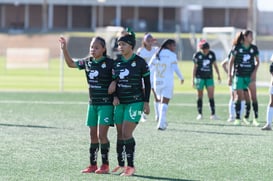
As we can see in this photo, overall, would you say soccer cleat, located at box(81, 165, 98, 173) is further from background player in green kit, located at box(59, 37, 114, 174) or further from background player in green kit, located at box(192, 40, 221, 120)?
background player in green kit, located at box(192, 40, 221, 120)

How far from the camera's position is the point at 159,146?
1459cm

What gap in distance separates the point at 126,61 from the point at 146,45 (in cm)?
829

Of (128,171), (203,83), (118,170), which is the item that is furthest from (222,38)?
(128,171)

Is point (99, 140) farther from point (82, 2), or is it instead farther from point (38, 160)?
point (82, 2)

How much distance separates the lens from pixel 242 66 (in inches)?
757

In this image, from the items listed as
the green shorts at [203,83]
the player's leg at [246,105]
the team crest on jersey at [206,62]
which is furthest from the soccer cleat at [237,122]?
the team crest on jersey at [206,62]

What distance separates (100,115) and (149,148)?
2.90 m

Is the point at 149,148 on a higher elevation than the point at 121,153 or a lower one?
lower

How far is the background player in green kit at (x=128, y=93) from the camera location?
453 inches

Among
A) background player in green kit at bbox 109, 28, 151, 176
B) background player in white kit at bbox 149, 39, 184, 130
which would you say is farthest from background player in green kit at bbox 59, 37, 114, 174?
background player in white kit at bbox 149, 39, 184, 130

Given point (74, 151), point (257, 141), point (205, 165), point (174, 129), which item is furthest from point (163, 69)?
point (205, 165)

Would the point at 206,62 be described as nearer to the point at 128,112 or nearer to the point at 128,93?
the point at 128,93

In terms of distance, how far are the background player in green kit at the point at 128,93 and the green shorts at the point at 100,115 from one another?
0.32ft

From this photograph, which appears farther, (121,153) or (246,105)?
(246,105)
